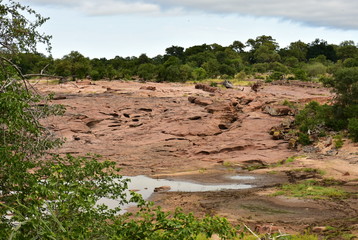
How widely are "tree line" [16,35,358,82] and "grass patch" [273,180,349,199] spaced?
616 inches

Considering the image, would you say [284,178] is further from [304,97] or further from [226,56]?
[226,56]

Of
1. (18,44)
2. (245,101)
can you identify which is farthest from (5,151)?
(245,101)

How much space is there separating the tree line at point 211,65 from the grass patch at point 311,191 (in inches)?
616

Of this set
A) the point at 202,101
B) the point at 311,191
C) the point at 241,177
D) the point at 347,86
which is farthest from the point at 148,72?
the point at 311,191

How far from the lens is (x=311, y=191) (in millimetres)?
13703

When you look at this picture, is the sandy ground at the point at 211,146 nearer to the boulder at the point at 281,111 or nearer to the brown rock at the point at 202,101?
the brown rock at the point at 202,101

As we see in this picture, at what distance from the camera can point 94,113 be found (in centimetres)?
2797

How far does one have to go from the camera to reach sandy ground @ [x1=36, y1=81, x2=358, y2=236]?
12109mm

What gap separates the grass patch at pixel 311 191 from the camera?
1310cm

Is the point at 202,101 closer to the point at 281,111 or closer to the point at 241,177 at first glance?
the point at 281,111

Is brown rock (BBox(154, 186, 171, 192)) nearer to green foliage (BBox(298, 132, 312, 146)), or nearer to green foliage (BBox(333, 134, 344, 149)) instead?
green foliage (BBox(333, 134, 344, 149))

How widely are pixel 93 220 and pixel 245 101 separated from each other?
25393mm

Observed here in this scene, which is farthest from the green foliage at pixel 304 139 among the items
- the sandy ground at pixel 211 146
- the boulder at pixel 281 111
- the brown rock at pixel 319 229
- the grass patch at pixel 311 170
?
the brown rock at pixel 319 229

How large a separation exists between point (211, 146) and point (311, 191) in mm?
8122
